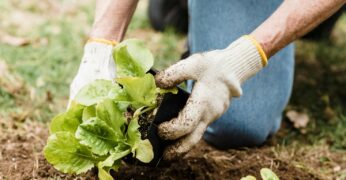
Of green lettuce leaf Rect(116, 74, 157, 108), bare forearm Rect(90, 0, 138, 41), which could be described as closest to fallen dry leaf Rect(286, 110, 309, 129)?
bare forearm Rect(90, 0, 138, 41)

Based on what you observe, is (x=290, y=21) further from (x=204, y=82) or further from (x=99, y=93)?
(x=99, y=93)

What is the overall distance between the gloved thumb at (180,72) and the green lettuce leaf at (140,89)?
37 mm

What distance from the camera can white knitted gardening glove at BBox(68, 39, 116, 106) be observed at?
159 cm

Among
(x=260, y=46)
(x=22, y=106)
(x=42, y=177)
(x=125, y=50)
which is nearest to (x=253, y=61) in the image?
(x=260, y=46)

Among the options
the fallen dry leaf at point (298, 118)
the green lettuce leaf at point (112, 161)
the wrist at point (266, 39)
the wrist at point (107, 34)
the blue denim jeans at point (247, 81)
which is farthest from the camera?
the fallen dry leaf at point (298, 118)

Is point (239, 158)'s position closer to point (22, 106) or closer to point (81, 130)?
point (81, 130)

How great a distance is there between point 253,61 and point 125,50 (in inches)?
15.1

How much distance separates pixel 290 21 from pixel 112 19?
61cm

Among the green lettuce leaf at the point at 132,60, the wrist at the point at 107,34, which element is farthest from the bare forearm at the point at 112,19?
the green lettuce leaf at the point at 132,60

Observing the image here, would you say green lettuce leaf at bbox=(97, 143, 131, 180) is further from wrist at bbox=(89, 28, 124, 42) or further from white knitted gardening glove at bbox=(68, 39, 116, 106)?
wrist at bbox=(89, 28, 124, 42)

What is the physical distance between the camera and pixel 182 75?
4.33 ft

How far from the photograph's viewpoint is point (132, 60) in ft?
4.36

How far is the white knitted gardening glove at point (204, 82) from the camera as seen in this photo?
1.32 m

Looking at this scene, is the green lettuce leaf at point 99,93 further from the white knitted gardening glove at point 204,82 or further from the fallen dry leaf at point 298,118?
the fallen dry leaf at point 298,118
